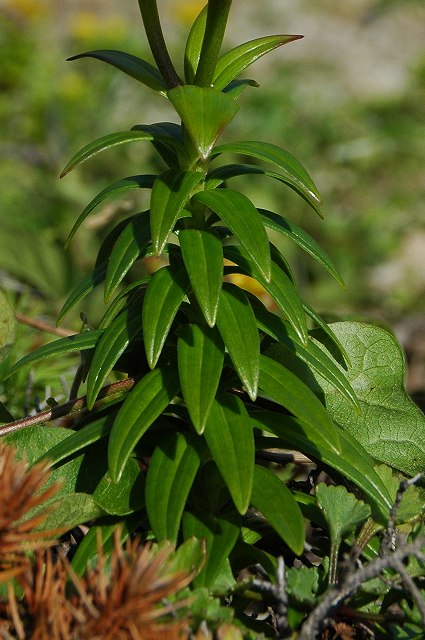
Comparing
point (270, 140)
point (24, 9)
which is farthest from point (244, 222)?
point (24, 9)

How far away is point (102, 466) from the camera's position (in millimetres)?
1050

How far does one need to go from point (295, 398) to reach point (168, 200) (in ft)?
0.87

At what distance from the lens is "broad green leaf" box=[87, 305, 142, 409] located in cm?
95

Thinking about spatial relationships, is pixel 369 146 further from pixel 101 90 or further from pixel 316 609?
pixel 316 609

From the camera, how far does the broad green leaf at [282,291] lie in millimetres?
936

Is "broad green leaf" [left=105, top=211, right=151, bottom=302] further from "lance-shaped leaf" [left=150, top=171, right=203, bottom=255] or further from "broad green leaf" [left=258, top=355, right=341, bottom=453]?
"broad green leaf" [left=258, top=355, right=341, bottom=453]

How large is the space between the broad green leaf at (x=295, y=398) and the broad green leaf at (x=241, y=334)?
5 centimetres

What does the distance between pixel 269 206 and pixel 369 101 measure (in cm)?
240

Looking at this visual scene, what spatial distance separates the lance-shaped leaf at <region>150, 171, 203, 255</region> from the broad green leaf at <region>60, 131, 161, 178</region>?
53 millimetres

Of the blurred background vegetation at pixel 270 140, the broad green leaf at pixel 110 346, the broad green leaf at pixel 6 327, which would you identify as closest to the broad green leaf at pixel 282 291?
the broad green leaf at pixel 110 346

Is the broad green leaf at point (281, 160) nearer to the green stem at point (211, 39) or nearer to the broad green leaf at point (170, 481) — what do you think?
the green stem at point (211, 39)

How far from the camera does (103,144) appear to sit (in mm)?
949

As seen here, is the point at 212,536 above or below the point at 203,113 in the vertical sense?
below

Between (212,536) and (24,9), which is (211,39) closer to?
(212,536)
